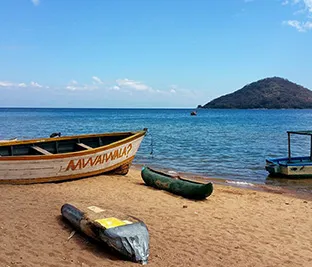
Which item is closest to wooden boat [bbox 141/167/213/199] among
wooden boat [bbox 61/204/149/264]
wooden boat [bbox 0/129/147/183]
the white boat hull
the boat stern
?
wooden boat [bbox 0/129/147/183]

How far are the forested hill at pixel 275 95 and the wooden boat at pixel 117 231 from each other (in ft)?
575

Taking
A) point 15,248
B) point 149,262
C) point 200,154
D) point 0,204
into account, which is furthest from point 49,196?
point 200,154

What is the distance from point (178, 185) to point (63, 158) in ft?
12.4

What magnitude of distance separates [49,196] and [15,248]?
12.1 ft

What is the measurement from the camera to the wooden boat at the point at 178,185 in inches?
390

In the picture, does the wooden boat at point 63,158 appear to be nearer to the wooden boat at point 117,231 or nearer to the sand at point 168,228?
the sand at point 168,228

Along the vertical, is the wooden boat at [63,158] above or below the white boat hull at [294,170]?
above

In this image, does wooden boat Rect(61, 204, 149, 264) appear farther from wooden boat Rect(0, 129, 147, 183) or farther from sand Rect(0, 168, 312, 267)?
wooden boat Rect(0, 129, 147, 183)

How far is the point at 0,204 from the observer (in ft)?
25.4

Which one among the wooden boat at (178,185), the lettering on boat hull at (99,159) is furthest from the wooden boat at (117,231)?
the lettering on boat hull at (99,159)

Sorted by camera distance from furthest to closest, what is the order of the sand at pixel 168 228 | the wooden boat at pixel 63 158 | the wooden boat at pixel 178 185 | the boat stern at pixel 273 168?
the boat stern at pixel 273 168
the wooden boat at pixel 63 158
the wooden boat at pixel 178 185
the sand at pixel 168 228

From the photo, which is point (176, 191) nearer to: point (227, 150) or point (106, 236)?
point (106, 236)

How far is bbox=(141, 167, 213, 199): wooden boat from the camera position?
9.91 m

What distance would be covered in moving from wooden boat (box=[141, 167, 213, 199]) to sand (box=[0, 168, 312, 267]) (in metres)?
0.28
